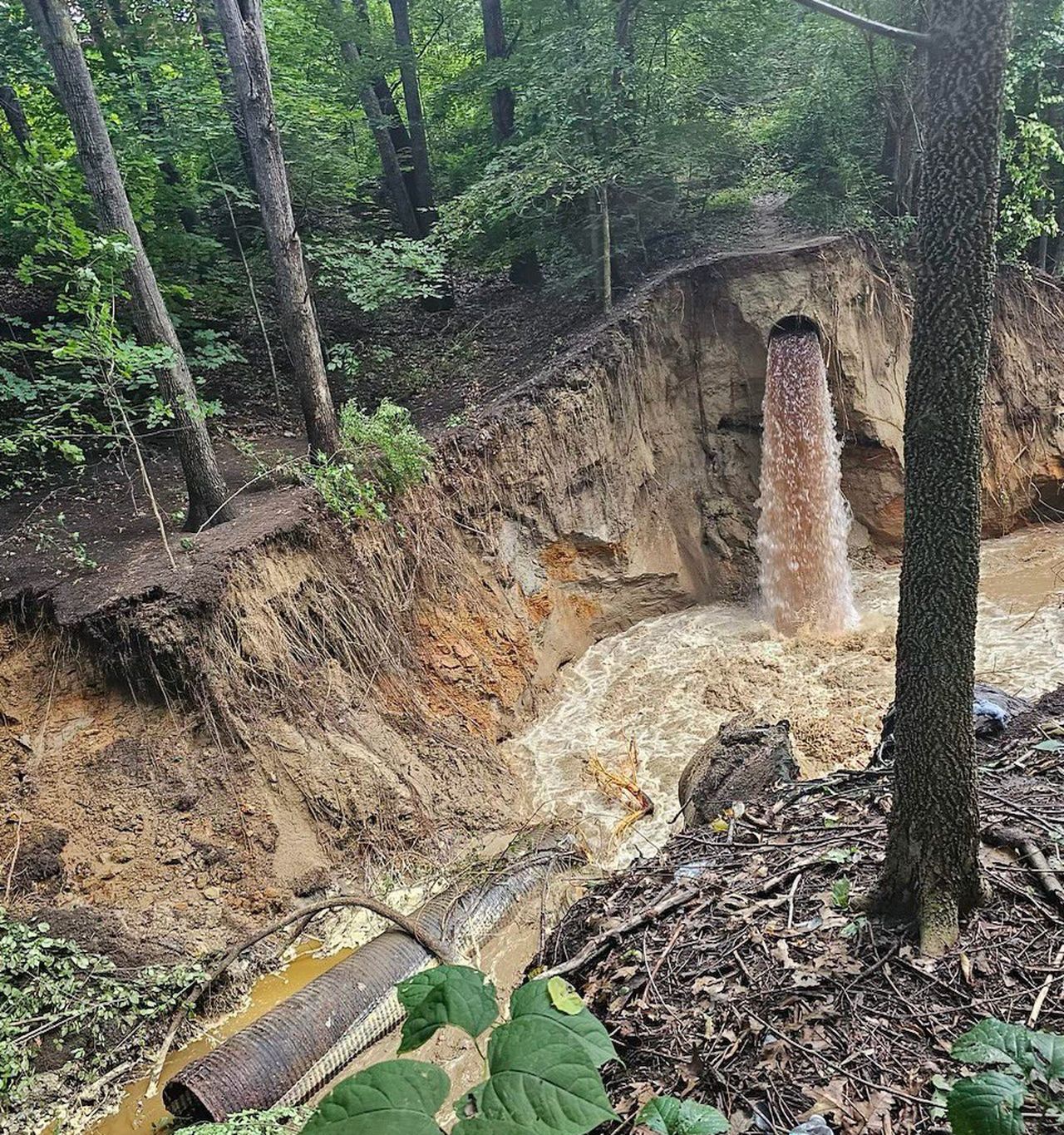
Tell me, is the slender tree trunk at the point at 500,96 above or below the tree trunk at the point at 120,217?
above

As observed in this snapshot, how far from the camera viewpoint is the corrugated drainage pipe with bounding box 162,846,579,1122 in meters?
3.91

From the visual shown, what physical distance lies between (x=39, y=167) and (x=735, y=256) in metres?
7.97

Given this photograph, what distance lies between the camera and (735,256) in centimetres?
1017

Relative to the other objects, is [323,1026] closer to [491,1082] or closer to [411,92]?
[491,1082]

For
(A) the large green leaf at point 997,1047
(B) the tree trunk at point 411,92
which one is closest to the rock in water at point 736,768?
(A) the large green leaf at point 997,1047

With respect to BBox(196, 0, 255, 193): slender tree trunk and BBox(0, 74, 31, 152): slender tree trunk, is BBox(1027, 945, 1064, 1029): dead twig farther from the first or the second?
BBox(0, 74, 31, 152): slender tree trunk

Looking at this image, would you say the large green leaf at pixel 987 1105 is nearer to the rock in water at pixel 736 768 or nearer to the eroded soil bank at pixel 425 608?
the rock in water at pixel 736 768

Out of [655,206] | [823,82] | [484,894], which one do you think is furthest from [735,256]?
[484,894]

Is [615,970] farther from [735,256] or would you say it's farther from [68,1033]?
[735,256]

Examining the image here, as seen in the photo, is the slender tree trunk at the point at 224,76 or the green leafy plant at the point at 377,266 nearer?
the green leafy plant at the point at 377,266

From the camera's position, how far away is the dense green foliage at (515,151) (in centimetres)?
867

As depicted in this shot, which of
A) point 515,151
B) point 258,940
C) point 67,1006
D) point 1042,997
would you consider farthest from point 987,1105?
point 515,151

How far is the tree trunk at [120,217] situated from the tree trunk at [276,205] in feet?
3.90

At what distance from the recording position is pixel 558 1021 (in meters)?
1.59
